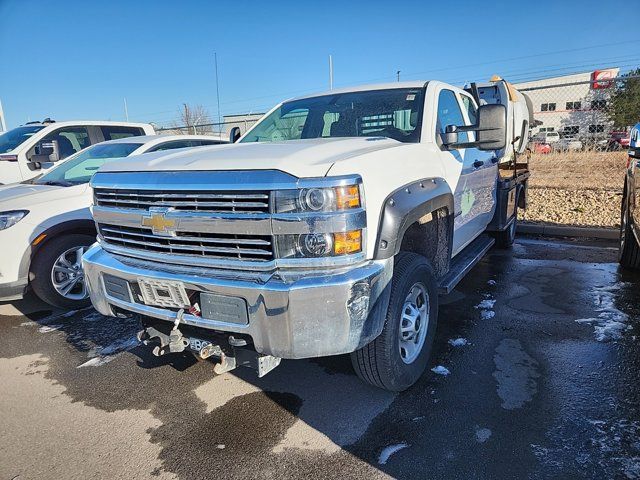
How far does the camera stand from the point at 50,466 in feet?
8.06

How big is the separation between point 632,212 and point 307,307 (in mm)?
4276

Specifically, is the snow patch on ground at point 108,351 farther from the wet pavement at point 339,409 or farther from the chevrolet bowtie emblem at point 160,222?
the chevrolet bowtie emblem at point 160,222

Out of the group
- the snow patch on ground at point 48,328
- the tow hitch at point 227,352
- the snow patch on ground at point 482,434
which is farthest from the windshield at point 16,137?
the snow patch on ground at point 482,434

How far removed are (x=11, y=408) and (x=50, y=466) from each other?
89 centimetres

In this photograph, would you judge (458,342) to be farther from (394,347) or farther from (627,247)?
(627,247)

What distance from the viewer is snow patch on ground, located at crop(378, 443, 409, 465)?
2393mm

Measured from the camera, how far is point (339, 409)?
2.88 metres

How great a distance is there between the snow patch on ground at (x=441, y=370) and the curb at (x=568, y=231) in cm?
519

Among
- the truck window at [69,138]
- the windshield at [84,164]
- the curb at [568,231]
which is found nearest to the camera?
the windshield at [84,164]

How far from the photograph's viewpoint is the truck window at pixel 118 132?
8.04m

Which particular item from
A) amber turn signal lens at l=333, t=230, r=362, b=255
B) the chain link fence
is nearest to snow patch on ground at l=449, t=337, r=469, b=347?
amber turn signal lens at l=333, t=230, r=362, b=255

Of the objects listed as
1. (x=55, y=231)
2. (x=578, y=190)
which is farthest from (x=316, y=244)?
(x=578, y=190)

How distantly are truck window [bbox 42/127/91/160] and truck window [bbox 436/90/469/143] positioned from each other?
6372 millimetres

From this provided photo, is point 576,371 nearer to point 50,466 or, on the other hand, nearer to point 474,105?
point 474,105
